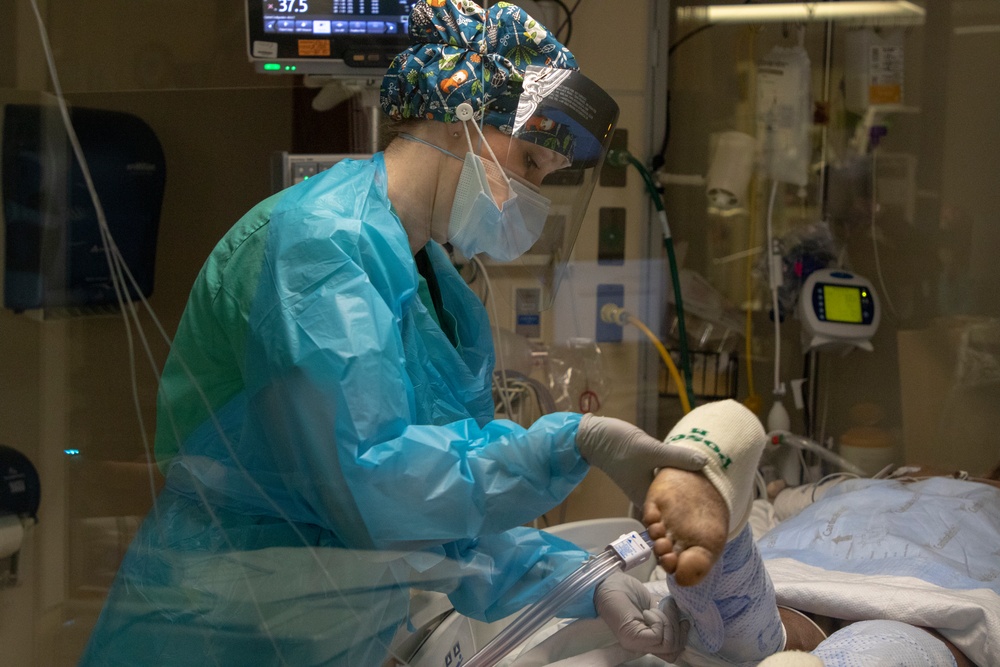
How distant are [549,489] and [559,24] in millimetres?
1550

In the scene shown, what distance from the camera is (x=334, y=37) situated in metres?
1.80

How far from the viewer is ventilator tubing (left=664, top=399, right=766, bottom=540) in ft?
3.42

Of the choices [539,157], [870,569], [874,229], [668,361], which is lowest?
[870,569]

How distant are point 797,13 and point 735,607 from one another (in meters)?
1.90

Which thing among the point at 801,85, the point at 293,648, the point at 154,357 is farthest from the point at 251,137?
the point at 801,85

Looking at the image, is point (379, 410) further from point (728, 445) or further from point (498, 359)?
point (498, 359)

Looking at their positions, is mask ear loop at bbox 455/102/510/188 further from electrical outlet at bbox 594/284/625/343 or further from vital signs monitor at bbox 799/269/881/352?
vital signs monitor at bbox 799/269/881/352

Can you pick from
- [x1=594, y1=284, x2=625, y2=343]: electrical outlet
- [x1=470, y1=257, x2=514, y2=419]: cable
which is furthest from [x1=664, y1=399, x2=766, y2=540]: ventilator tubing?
[x1=594, y1=284, x2=625, y2=343]: electrical outlet

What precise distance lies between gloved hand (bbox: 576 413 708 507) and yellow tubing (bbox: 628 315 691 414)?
154 cm

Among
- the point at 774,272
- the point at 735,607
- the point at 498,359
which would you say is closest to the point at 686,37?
the point at 774,272

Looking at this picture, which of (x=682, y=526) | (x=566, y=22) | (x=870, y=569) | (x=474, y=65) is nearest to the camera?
(x=682, y=526)

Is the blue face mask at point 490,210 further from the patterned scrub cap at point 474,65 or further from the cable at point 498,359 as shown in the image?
the cable at point 498,359

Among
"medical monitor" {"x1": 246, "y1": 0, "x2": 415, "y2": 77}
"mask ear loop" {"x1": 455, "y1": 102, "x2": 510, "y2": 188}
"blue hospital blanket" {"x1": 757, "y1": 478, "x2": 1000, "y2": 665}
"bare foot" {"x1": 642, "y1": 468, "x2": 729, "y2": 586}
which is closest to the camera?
"bare foot" {"x1": 642, "y1": 468, "x2": 729, "y2": 586}

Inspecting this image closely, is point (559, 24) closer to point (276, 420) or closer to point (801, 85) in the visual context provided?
point (801, 85)
